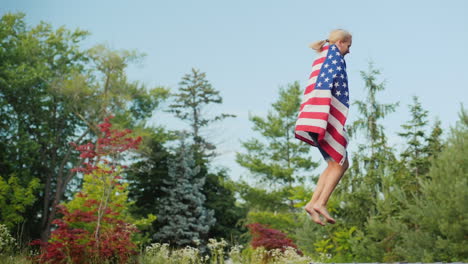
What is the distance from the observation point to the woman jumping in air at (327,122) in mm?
2521

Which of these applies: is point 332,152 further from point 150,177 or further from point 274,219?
point 150,177

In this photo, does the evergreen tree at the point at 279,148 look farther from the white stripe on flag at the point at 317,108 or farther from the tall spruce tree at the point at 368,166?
the white stripe on flag at the point at 317,108

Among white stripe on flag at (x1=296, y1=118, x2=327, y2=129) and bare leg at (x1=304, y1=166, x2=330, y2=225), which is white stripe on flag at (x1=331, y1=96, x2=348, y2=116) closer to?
white stripe on flag at (x1=296, y1=118, x2=327, y2=129)

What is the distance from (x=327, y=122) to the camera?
255cm

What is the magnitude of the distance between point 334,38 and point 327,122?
1.85 feet

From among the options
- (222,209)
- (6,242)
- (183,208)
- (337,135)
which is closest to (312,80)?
(337,135)

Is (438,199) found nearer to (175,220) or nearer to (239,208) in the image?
(175,220)

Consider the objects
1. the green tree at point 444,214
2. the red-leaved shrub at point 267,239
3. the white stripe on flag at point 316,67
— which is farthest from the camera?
the red-leaved shrub at point 267,239

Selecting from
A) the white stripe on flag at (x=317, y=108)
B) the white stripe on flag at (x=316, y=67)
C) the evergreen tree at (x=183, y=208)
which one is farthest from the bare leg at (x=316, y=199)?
the evergreen tree at (x=183, y=208)

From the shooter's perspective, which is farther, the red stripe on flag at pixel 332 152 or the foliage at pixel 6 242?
the foliage at pixel 6 242

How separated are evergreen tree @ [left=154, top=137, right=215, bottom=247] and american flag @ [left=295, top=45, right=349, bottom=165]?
19.4 meters

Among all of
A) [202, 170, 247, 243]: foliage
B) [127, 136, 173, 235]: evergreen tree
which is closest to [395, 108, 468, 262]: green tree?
[202, 170, 247, 243]: foliage

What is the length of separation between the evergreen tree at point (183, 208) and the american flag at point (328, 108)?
19.4m

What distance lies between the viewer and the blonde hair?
2.79 metres
